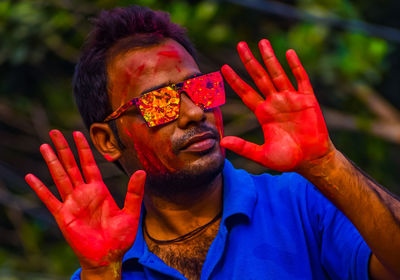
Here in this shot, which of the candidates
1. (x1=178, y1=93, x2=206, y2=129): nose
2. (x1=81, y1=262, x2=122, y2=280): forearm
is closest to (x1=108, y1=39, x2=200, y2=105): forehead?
(x1=178, y1=93, x2=206, y2=129): nose

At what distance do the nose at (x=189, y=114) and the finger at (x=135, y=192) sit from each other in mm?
370

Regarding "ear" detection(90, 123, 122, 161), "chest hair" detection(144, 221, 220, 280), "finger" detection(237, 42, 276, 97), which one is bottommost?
"chest hair" detection(144, 221, 220, 280)

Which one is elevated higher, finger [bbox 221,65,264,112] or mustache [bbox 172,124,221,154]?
finger [bbox 221,65,264,112]

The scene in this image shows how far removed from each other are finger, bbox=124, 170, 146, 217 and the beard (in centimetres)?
28

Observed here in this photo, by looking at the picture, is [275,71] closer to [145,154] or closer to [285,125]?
[285,125]

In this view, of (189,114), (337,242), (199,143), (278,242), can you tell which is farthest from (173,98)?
(337,242)

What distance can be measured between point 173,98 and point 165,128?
0.14 meters

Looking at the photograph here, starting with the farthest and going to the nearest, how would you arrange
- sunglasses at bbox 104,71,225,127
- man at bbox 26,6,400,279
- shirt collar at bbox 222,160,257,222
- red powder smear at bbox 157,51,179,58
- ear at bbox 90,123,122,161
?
ear at bbox 90,123,122,161
red powder smear at bbox 157,51,179,58
sunglasses at bbox 104,71,225,127
shirt collar at bbox 222,160,257,222
man at bbox 26,6,400,279

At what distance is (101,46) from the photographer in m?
2.71

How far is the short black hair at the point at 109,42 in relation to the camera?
8.67 feet

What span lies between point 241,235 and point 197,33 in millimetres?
5157

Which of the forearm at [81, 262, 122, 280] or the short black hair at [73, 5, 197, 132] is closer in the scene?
the forearm at [81, 262, 122, 280]

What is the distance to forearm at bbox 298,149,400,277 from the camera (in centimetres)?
184

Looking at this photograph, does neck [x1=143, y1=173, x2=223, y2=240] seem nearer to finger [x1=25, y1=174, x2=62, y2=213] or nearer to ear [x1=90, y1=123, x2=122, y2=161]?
ear [x1=90, y1=123, x2=122, y2=161]
